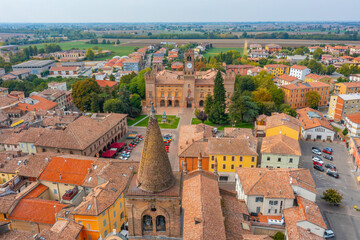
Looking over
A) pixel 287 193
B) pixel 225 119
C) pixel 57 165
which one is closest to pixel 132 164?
pixel 57 165

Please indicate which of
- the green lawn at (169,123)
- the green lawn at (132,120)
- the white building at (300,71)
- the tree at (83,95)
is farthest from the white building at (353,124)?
the tree at (83,95)

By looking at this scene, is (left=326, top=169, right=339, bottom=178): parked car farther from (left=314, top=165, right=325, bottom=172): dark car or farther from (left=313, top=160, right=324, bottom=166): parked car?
(left=313, top=160, right=324, bottom=166): parked car

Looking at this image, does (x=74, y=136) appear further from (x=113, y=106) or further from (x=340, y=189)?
(x=340, y=189)

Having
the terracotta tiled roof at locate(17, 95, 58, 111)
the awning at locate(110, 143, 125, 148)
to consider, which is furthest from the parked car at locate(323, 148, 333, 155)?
the terracotta tiled roof at locate(17, 95, 58, 111)

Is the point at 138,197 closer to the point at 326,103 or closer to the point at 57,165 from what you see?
the point at 57,165

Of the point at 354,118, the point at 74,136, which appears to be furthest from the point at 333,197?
the point at 74,136

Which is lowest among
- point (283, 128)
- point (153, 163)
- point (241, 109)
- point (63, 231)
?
point (63, 231)
